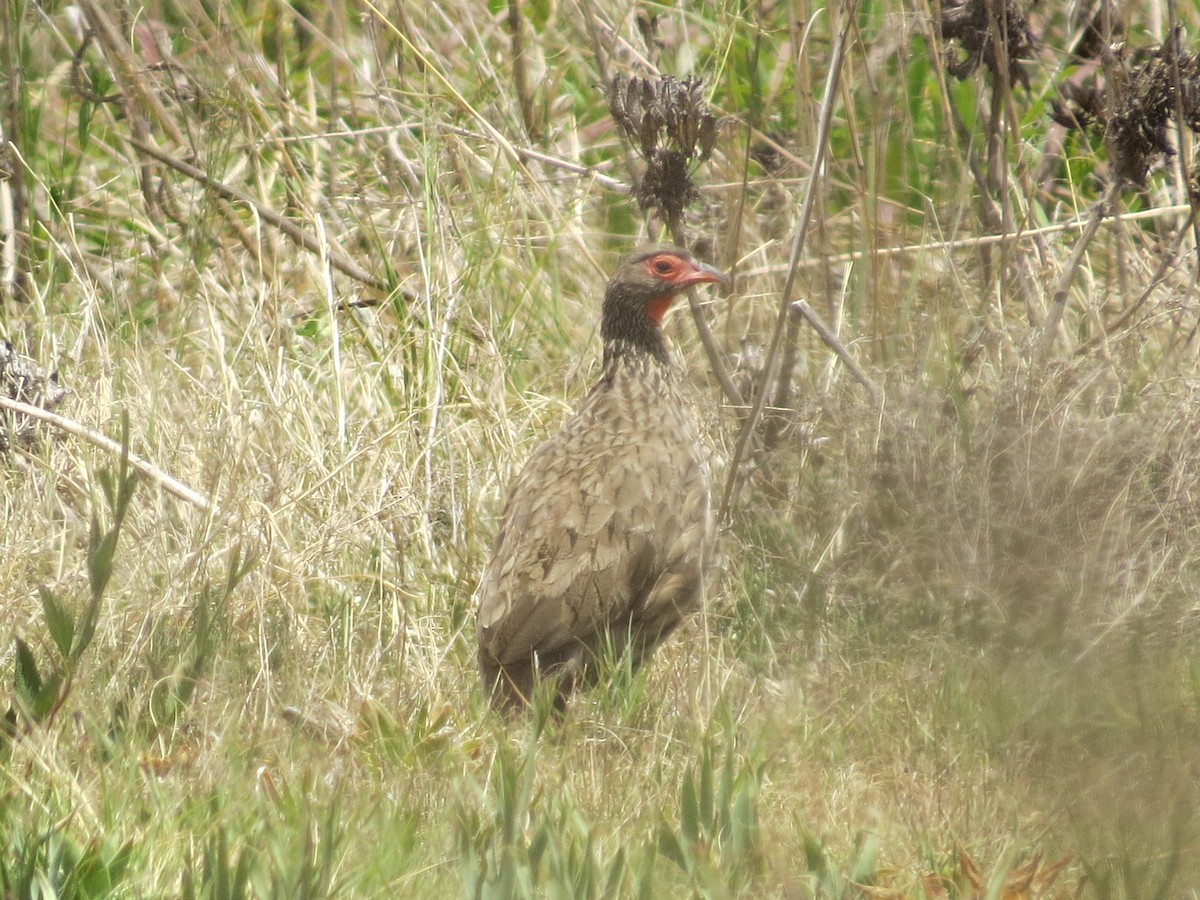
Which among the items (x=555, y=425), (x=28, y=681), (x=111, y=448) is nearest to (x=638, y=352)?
(x=555, y=425)

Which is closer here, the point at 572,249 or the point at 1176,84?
the point at 1176,84

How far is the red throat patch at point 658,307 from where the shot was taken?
16.9ft

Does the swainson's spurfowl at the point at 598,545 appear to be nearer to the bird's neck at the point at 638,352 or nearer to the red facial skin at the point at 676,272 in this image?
the red facial skin at the point at 676,272

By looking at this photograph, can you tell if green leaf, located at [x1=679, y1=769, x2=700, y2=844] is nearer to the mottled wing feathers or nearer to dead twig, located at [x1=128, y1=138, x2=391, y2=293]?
the mottled wing feathers

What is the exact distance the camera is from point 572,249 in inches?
241

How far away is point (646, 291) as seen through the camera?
16.8 feet

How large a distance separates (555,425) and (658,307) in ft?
2.20

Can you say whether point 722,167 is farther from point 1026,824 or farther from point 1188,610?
point 1026,824

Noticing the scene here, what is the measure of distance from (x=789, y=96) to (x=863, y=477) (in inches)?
111

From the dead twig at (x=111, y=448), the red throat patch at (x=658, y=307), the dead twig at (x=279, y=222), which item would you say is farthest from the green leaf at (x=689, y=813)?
the dead twig at (x=279, y=222)

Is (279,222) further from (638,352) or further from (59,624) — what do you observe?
(59,624)

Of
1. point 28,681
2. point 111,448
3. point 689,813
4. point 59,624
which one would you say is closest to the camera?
point 689,813

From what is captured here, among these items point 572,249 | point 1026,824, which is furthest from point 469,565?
point 1026,824

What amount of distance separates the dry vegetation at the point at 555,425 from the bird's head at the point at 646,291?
18 cm
